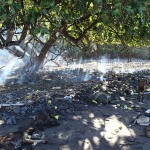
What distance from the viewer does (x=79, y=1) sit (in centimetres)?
577

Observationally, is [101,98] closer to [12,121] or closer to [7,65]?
[12,121]

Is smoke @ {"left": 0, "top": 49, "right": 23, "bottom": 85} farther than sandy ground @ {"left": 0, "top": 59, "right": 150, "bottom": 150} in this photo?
Yes

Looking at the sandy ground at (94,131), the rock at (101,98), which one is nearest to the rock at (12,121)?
the sandy ground at (94,131)

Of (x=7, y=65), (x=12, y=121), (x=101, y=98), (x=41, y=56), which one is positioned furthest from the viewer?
(x=7, y=65)

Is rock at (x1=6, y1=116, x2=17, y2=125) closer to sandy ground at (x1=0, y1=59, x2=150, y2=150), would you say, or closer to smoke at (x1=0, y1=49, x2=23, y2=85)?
sandy ground at (x1=0, y1=59, x2=150, y2=150)

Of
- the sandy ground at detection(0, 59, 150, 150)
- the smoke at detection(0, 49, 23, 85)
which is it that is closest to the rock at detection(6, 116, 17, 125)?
the sandy ground at detection(0, 59, 150, 150)

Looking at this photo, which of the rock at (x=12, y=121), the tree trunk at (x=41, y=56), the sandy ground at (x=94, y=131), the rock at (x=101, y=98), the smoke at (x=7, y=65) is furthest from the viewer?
the smoke at (x=7, y=65)

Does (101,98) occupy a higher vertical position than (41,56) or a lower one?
lower

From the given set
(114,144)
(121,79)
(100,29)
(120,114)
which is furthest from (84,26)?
(114,144)

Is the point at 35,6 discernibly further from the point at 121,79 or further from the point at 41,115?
the point at 121,79

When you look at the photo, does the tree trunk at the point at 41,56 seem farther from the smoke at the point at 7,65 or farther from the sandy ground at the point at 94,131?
the sandy ground at the point at 94,131

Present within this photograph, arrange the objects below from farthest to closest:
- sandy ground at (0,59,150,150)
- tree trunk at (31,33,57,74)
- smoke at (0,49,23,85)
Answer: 1. smoke at (0,49,23,85)
2. tree trunk at (31,33,57,74)
3. sandy ground at (0,59,150,150)

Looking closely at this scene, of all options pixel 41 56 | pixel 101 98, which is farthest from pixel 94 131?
pixel 41 56

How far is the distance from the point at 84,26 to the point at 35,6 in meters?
4.56
